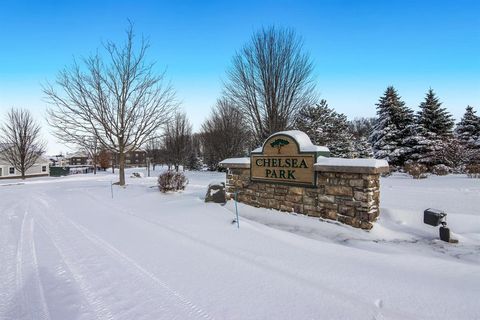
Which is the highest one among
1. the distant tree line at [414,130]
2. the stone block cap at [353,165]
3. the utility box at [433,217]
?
the distant tree line at [414,130]

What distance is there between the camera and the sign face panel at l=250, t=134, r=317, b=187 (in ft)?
21.7

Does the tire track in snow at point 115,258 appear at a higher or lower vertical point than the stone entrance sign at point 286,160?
lower

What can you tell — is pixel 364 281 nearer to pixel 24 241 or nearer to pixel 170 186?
pixel 24 241

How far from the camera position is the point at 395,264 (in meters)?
3.96

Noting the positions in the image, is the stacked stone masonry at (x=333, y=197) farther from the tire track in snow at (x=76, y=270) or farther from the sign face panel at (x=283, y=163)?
the tire track in snow at (x=76, y=270)

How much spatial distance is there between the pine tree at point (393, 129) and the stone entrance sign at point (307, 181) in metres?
20.1

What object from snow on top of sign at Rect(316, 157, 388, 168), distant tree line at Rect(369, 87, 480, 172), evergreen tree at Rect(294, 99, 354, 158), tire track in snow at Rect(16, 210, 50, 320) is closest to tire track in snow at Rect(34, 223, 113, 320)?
tire track in snow at Rect(16, 210, 50, 320)

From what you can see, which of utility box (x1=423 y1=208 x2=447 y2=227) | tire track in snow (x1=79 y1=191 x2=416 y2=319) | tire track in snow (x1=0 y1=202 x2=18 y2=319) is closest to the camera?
tire track in snow (x1=79 y1=191 x2=416 y2=319)

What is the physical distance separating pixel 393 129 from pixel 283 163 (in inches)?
859

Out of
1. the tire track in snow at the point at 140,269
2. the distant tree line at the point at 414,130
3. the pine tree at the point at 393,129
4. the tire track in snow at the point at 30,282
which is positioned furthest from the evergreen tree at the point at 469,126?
the tire track in snow at the point at 30,282

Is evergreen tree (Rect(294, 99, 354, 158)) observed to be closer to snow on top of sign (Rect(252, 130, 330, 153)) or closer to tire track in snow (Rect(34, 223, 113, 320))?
snow on top of sign (Rect(252, 130, 330, 153))

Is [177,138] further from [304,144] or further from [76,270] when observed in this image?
[76,270]

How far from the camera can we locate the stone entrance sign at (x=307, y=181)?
18.4ft

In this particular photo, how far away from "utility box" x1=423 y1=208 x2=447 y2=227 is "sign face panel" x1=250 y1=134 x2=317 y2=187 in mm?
2280
